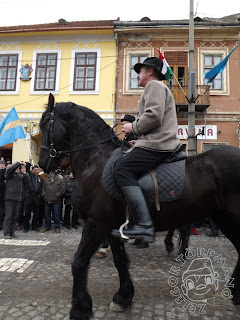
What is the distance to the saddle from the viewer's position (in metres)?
2.52

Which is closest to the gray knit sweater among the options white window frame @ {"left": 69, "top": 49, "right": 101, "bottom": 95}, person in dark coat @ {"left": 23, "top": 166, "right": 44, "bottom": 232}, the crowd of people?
the crowd of people

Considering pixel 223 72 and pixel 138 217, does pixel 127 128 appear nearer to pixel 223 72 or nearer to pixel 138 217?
pixel 138 217

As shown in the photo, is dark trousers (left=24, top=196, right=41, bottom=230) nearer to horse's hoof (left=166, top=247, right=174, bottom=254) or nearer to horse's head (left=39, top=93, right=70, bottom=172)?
horse's hoof (left=166, top=247, right=174, bottom=254)

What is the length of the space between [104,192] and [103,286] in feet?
5.64

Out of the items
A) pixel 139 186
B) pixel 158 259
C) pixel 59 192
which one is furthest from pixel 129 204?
pixel 59 192

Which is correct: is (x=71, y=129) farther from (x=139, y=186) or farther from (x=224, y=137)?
(x=224, y=137)

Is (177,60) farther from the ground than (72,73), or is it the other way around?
(177,60)

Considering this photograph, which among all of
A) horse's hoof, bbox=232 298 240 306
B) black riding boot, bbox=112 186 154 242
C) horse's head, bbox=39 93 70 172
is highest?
horse's head, bbox=39 93 70 172

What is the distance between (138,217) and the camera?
7.93 feet

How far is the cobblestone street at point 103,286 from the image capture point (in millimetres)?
2820

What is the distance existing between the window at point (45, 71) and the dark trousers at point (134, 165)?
12.6m

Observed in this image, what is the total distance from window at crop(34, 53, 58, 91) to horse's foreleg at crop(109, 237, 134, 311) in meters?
12.5

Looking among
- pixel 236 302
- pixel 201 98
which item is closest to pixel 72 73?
pixel 201 98

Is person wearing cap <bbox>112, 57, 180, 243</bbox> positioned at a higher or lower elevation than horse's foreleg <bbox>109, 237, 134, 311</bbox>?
higher
